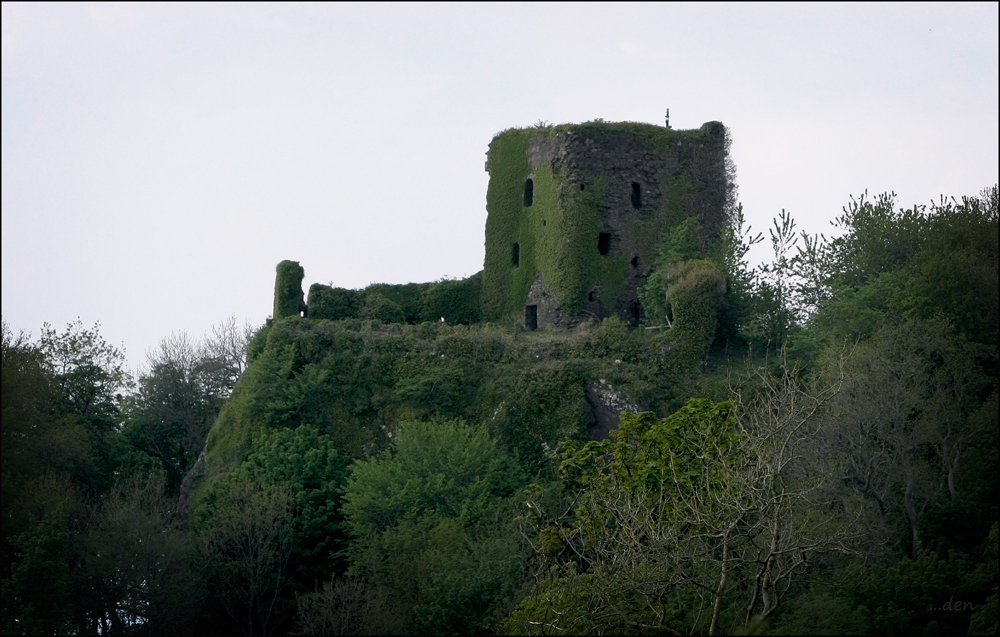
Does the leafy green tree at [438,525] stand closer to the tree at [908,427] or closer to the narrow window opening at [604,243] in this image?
the tree at [908,427]

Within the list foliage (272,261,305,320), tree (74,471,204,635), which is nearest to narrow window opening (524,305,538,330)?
foliage (272,261,305,320)

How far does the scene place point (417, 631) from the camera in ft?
113

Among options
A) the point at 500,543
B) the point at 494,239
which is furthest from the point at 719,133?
the point at 500,543

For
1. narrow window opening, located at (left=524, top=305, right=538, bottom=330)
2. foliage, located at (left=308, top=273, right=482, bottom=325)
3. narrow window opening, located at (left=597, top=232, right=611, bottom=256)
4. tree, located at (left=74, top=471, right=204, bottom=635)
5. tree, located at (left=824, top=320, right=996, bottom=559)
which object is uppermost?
narrow window opening, located at (left=597, top=232, right=611, bottom=256)

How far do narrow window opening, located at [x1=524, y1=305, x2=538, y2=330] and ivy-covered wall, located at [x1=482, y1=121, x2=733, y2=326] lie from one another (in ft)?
0.13

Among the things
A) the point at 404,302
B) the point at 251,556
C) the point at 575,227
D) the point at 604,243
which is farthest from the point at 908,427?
the point at 404,302

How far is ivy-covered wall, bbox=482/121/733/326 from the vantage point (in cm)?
4584

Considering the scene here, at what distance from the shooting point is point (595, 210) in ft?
151

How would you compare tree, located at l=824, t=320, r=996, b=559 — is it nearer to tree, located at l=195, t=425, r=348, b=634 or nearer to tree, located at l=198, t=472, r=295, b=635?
tree, located at l=195, t=425, r=348, b=634

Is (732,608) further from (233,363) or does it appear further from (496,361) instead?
(233,363)

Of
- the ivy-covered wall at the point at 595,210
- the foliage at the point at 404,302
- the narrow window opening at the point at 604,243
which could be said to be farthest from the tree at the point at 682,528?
the foliage at the point at 404,302

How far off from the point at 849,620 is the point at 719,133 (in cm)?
1976

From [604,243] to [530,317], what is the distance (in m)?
2.93

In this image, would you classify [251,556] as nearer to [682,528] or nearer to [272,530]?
[272,530]
